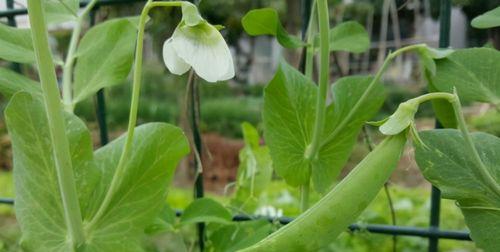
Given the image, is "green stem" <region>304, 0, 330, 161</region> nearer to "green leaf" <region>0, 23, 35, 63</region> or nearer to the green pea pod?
the green pea pod

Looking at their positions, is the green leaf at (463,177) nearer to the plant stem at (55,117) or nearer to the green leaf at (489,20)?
the green leaf at (489,20)

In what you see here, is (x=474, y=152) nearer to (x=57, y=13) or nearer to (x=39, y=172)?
(x=39, y=172)

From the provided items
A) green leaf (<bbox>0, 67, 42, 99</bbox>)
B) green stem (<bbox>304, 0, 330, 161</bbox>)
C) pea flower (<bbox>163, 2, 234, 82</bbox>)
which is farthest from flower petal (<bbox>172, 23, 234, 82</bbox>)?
green leaf (<bbox>0, 67, 42, 99</bbox>)

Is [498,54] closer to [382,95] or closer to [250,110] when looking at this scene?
[382,95]

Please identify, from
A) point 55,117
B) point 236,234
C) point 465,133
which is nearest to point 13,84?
point 55,117

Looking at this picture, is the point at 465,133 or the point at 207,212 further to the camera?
the point at 207,212

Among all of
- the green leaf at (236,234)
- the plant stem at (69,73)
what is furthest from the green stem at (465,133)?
the plant stem at (69,73)

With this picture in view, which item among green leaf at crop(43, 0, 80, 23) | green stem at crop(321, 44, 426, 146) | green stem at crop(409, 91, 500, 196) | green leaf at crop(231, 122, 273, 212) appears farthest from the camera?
green leaf at crop(231, 122, 273, 212)

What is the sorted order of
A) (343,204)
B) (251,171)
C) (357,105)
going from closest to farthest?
(343,204), (357,105), (251,171)
